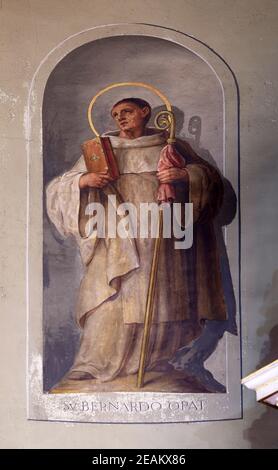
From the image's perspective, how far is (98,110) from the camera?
907 cm

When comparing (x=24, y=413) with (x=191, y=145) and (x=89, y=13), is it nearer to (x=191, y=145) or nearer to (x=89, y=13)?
(x=191, y=145)

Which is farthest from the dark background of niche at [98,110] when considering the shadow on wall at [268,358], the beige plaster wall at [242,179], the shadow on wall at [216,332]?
the shadow on wall at [268,358]

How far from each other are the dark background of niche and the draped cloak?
84 millimetres

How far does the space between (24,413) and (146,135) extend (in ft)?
8.13

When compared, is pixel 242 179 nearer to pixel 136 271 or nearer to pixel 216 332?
pixel 136 271

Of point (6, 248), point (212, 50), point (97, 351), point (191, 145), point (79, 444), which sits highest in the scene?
point (212, 50)

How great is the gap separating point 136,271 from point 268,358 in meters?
1.27

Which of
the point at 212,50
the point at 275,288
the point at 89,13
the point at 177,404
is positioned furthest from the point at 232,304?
the point at 89,13

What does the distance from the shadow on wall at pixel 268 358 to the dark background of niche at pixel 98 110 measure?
29cm

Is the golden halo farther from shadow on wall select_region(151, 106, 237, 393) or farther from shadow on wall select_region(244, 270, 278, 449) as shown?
shadow on wall select_region(244, 270, 278, 449)

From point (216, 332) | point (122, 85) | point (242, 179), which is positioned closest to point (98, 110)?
point (122, 85)

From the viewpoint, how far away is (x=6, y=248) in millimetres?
8859

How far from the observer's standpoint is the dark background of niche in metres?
8.84

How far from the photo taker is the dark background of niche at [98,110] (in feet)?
29.0
